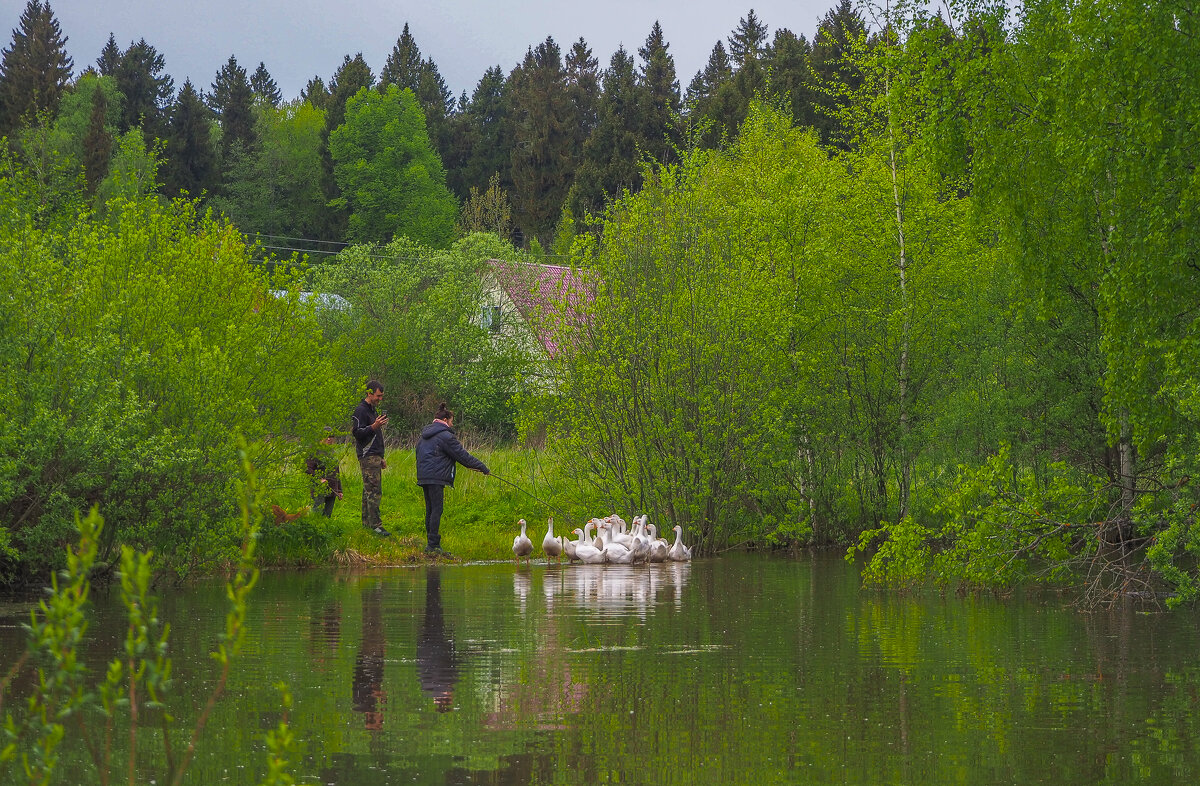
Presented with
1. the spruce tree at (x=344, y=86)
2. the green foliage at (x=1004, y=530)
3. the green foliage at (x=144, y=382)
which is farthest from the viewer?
the spruce tree at (x=344, y=86)

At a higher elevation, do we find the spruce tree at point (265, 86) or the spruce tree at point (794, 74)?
the spruce tree at point (265, 86)

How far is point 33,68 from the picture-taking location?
299 ft

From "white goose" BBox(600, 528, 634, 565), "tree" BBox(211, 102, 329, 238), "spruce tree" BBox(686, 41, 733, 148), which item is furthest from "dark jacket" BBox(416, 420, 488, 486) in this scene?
"tree" BBox(211, 102, 329, 238)

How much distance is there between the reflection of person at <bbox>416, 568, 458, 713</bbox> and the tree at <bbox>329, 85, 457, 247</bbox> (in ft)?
255

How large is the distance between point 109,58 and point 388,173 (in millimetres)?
27500

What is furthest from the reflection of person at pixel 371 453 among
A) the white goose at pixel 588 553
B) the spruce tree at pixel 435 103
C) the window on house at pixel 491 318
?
the spruce tree at pixel 435 103

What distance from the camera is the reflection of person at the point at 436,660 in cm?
1093

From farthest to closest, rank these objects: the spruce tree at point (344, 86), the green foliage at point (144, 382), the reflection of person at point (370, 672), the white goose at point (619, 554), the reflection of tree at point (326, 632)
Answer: the spruce tree at point (344, 86)
the white goose at point (619, 554)
the green foliage at point (144, 382)
the reflection of tree at point (326, 632)
the reflection of person at point (370, 672)

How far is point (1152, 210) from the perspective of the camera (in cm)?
1662

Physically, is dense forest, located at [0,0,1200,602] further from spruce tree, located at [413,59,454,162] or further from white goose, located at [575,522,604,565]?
spruce tree, located at [413,59,454,162]

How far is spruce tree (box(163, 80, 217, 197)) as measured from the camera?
95.3 meters

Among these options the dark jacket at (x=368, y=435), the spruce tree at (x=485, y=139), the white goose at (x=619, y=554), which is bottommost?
the white goose at (x=619, y=554)

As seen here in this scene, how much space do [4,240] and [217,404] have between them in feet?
11.0

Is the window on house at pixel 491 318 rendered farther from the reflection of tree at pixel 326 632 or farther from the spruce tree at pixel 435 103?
the spruce tree at pixel 435 103
